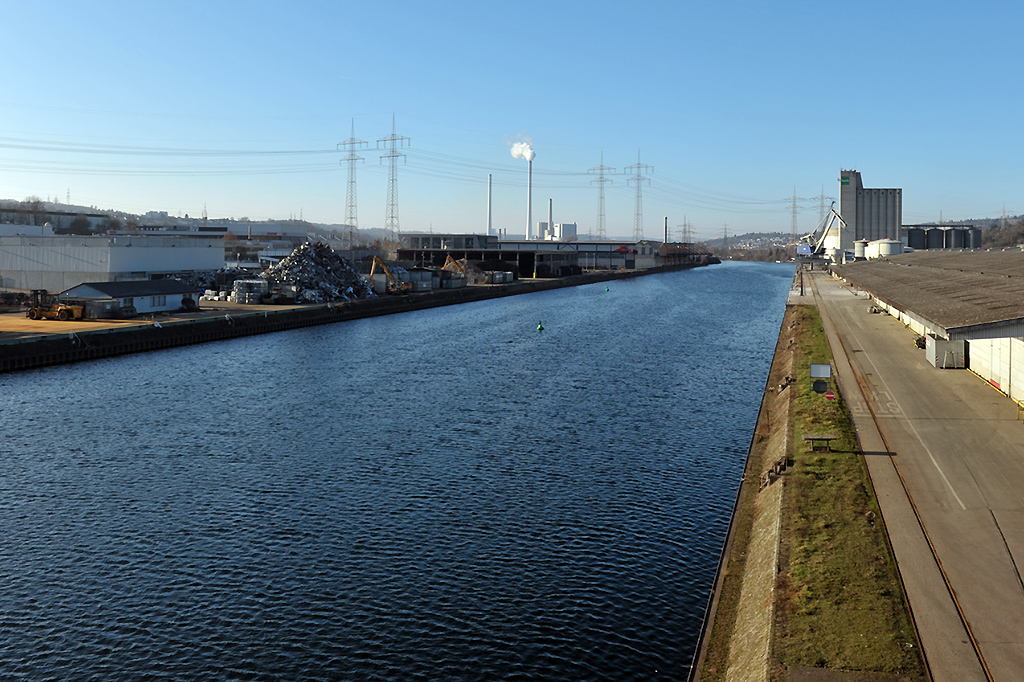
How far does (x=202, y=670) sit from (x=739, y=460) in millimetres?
17205

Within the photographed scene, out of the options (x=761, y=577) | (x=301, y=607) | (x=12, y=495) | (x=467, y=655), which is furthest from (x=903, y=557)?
(x=12, y=495)

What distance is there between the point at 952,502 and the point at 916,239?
465 feet

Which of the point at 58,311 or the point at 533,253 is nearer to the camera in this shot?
the point at 58,311

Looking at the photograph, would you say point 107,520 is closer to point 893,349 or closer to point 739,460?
point 739,460

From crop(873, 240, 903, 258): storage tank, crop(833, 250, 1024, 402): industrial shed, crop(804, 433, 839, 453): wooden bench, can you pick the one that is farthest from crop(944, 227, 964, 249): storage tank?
crop(804, 433, 839, 453): wooden bench

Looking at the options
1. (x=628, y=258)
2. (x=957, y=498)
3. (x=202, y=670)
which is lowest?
(x=202, y=670)

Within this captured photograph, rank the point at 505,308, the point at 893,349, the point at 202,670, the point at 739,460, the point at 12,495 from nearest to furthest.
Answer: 1. the point at 202,670
2. the point at 12,495
3. the point at 739,460
4. the point at 893,349
5. the point at 505,308

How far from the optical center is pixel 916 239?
14162 cm

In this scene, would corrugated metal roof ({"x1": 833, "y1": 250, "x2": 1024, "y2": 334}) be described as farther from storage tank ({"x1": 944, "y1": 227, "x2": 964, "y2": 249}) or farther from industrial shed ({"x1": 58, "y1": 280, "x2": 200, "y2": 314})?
storage tank ({"x1": 944, "y1": 227, "x2": 964, "y2": 249})

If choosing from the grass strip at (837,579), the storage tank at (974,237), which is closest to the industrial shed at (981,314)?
the grass strip at (837,579)

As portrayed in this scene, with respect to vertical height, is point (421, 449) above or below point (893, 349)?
below

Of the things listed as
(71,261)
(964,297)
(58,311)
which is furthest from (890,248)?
(58,311)

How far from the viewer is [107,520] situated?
65.6 ft

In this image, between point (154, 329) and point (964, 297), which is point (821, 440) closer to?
point (964, 297)
